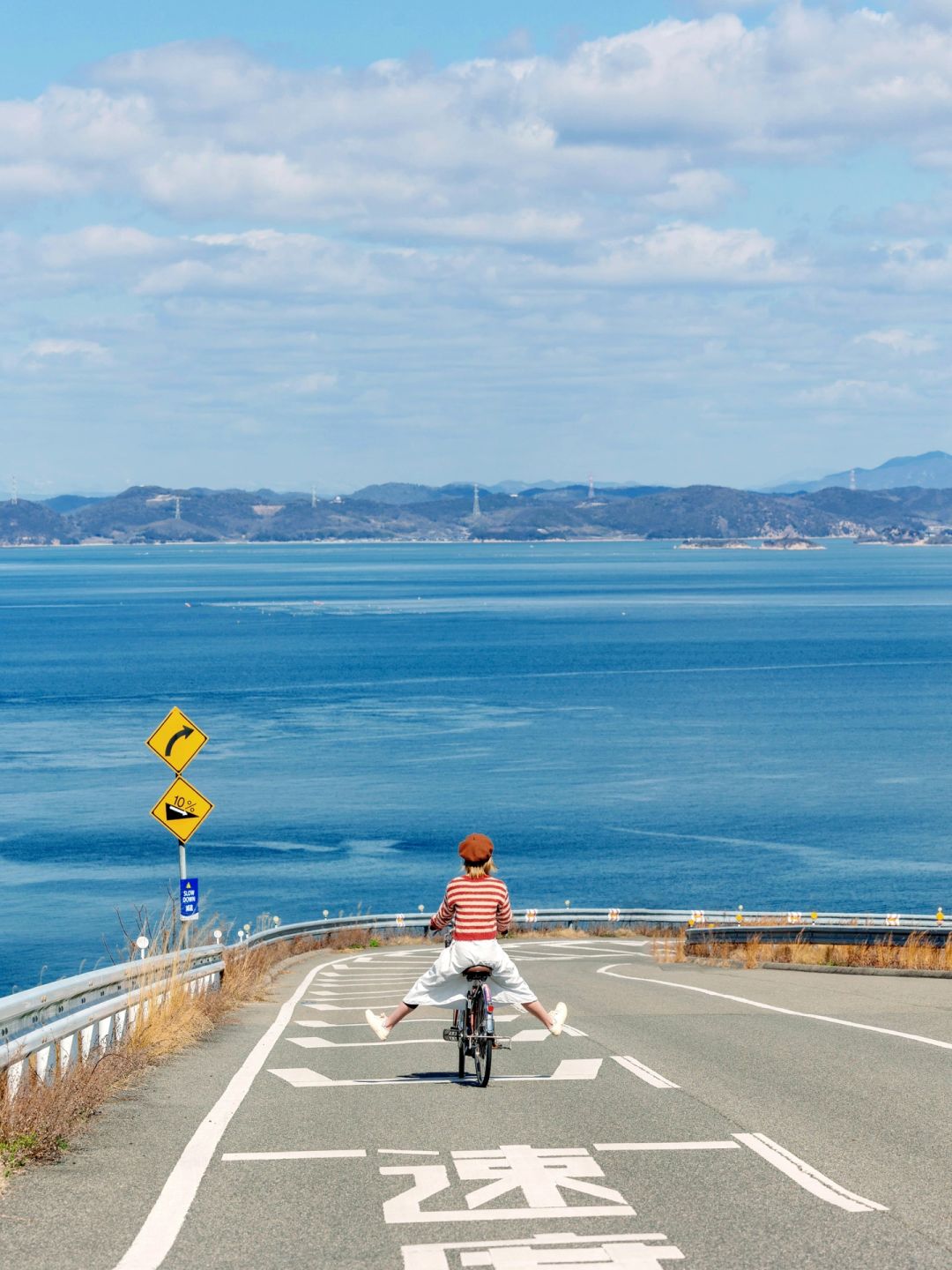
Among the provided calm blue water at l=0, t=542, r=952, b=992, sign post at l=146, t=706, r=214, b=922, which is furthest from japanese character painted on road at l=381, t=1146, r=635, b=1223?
calm blue water at l=0, t=542, r=952, b=992

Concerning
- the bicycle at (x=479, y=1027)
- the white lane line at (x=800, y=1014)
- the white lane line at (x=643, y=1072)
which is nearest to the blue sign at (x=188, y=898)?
the white lane line at (x=800, y=1014)

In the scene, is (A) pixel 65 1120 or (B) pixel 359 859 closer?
(A) pixel 65 1120

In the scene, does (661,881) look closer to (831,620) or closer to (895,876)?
(895,876)

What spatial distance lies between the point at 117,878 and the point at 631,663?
7368cm

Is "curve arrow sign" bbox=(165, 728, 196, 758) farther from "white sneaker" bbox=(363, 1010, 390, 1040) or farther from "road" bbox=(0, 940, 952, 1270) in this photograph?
"white sneaker" bbox=(363, 1010, 390, 1040)

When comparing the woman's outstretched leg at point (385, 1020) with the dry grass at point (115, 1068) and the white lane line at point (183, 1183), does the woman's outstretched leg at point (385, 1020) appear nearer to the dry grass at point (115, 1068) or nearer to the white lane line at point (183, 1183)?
the white lane line at point (183, 1183)

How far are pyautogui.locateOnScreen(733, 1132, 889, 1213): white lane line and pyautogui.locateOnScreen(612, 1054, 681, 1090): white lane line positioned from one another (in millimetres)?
1652

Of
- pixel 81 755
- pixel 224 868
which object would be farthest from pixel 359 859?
pixel 81 755

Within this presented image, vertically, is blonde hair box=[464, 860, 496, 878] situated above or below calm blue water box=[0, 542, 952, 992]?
above

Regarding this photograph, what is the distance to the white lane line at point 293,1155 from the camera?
308 inches

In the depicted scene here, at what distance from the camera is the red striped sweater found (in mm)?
9969

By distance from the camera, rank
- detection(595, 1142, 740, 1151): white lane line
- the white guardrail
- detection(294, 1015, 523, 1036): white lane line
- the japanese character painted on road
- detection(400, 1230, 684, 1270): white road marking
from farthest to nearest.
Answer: detection(294, 1015, 523, 1036): white lane line < the white guardrail < detection(595, 1142, 740, 1151): white lane line < the japanese character painted on road < detection(400, 1230, 684, 1270): white road marking

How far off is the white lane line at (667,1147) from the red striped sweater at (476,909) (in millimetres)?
2105

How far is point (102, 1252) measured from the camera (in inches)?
242
